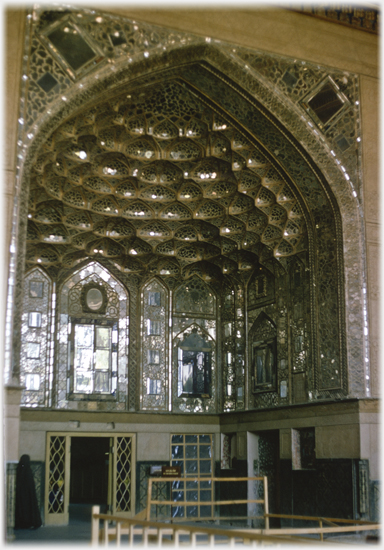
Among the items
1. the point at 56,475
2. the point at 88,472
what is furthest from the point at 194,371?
the point at 88,472

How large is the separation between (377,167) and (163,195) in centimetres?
372

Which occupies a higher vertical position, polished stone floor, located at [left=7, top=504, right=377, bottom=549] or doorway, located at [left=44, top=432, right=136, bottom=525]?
doorway, located at [left=44, top=432, right=136, bottom=525]

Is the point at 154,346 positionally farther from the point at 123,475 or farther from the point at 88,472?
the point at 88,472

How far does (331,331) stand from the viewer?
31.5 ft

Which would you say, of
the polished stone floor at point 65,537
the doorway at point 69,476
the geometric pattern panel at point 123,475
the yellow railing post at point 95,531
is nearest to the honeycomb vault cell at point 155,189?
the doorway at point 69,476

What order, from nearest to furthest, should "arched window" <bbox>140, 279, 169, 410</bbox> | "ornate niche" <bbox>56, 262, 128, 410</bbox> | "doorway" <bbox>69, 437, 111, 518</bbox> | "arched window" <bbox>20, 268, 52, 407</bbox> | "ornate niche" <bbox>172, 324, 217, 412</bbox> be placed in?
"arched window" <bbox>20, 268, 52, 407</bbox> < "ornate niche" <bbox>56, 262, 128, 410</bbox> < "arched window" <bbox>140, 279, 169, 410</bbox> < "ornate niche" <bbox>172, 324, 217, 412</bbox> < "doorway" <bbox>69, 437, 111, 518</bbox>

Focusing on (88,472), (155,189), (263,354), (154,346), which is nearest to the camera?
(155,189)

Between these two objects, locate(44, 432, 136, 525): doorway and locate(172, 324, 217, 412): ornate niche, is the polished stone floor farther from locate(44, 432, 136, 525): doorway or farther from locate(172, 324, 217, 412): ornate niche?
locate(172, 324, 217, 412): ornate niche

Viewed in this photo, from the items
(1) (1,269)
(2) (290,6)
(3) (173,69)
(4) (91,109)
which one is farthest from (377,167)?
(1) (1,269)

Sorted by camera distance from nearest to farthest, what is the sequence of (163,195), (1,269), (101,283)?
(1,269) → (163,195) → (101,283)

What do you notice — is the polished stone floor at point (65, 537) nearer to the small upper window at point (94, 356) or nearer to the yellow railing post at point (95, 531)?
the yellow railing post at point (95, 531)

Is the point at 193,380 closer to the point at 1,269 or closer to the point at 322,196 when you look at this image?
the point at 322,196

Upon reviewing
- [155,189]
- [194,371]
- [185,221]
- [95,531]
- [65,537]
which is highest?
[155,189]

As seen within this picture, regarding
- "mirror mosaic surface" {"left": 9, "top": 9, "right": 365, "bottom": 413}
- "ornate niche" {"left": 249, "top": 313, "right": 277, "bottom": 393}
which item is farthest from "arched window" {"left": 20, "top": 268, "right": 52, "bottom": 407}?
"ornate niche" {"left": 249, "top": 313, "right": 277, "bottom": 393}
